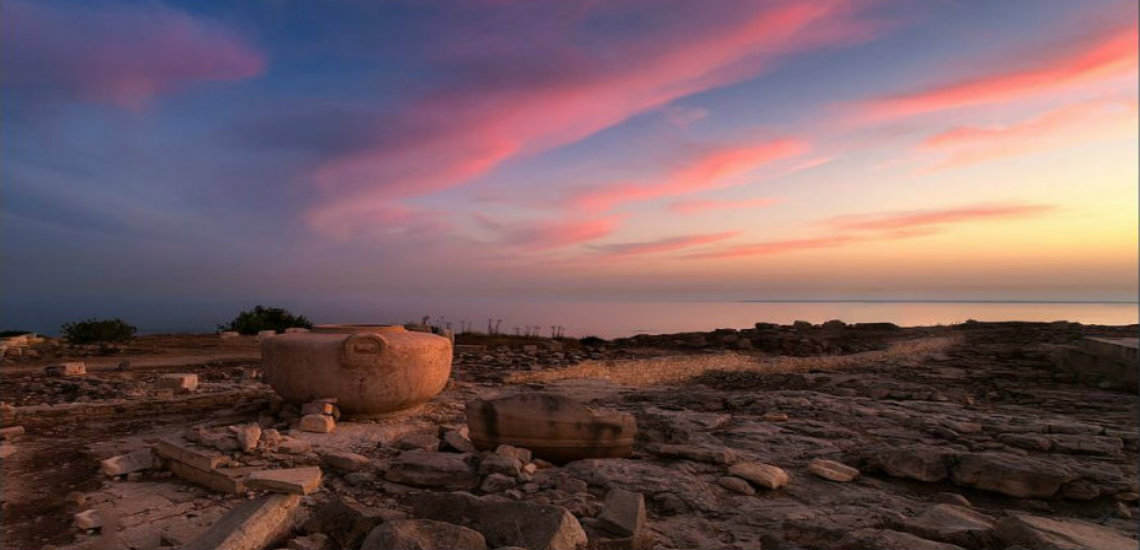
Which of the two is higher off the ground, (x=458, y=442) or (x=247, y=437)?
(x=247, y=437)

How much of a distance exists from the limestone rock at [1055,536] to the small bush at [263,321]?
72.7ft

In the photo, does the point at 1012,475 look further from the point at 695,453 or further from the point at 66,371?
the point at 66,371

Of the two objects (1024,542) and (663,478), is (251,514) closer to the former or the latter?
(663,478)

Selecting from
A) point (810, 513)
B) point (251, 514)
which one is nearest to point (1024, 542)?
point (810, 513)

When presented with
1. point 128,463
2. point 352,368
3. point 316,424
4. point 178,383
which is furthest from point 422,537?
point 178,383

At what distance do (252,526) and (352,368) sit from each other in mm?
3132

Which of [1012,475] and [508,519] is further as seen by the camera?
[1012,475]

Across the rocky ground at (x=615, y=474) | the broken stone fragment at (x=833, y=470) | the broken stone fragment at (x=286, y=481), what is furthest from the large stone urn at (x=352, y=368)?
the broken stone fragment at (x=833, y=470)

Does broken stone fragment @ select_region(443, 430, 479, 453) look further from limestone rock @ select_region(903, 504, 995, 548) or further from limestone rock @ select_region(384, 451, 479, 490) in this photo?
limestone rock @ select_region(903, 504, 995, 548)

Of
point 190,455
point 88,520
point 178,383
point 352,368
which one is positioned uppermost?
point 352,368

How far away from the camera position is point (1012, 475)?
15.5 ft

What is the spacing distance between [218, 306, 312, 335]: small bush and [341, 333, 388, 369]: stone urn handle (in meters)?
16.5

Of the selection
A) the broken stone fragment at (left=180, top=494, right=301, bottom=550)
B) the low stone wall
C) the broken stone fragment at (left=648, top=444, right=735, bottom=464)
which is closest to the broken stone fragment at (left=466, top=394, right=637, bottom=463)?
the broken stone fragment at (left=648, top=444, right=735, bottom=464)

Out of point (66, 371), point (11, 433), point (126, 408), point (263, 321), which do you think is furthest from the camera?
point (263, 321)
